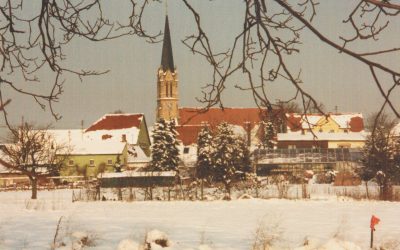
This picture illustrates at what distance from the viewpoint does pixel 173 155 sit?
44031 mm

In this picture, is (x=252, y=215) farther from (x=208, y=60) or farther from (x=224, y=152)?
(x=224, y=152)

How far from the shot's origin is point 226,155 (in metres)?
34.0

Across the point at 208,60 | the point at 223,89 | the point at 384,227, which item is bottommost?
the point at 384,227

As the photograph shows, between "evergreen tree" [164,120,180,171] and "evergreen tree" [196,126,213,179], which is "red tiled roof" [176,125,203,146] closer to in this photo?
"evergreen tree" [164,120,180,171]

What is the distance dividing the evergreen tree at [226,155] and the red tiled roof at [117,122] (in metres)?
27.4

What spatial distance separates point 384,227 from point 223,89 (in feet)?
38.2

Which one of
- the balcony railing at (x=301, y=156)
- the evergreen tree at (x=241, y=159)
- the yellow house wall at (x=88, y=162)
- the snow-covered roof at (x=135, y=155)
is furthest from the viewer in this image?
the snow-covered roof at (x=135, y=155)

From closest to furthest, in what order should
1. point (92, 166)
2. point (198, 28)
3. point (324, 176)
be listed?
point (198, 28), point (324, 176), point (92, 166)

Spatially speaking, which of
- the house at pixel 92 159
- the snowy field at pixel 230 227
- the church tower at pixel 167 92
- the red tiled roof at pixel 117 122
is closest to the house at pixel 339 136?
the house at pixel 92 159

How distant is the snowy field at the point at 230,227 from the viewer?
865 centimetres

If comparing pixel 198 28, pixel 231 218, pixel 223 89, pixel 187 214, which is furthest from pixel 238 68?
pixel 187 214

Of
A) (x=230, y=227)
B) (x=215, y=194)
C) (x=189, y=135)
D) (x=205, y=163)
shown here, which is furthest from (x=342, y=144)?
(x=230, y=227)

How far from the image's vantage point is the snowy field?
8648 mm

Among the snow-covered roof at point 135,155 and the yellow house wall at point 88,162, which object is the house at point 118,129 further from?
the yellow house wall at point 88,162
